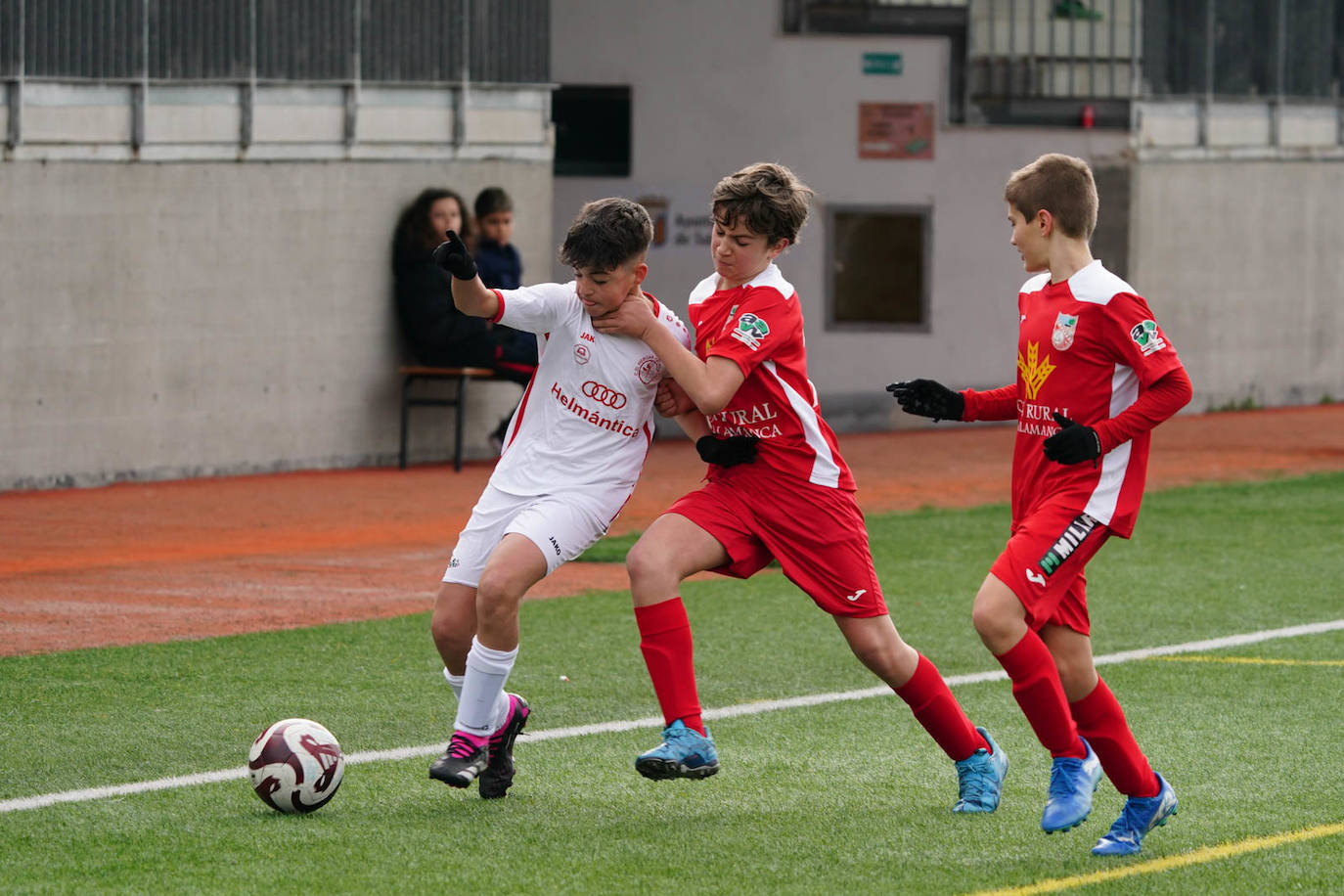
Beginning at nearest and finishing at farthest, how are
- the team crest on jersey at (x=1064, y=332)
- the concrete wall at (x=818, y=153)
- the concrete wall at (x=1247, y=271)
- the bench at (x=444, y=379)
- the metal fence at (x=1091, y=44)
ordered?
the team crest on jersey at (x=1064, y=332) → the bench at (x=444, y=379) → the concrete wall at (x=818, y=153) → the metal fence at (x=1091, y=44) → the concrete wall at (x=1247, y=271)

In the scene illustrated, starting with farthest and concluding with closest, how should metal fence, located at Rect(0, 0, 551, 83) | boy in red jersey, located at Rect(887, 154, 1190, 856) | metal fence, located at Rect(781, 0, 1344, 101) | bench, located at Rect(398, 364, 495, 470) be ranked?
1. metal fence, located at Rect(781, 0, 1344, 101)
2. bench, located at Rect(398, 364, 495, 470)
3. metal fence, located at Rect(0, 0, 551, 83)
4. boy in red jersey, located at Rect(887, 154, 1190, 856)

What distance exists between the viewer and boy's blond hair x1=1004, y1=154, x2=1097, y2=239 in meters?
5.43

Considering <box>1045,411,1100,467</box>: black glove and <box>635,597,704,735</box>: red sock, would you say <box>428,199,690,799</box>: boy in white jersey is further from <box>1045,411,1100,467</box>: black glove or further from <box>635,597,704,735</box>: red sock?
<box>1045,411,1100,467</box>: black glove

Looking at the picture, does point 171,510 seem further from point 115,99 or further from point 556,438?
point 556,438

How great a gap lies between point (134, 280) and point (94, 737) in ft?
29.6

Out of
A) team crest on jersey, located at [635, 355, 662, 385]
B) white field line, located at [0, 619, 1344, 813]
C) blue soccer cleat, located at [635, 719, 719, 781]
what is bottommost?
white field line, located at [0, 619, 1344, 813]

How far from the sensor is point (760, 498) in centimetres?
572

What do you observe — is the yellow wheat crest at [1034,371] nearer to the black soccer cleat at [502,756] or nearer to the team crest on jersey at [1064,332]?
the team crest on jersey at [1064,332]

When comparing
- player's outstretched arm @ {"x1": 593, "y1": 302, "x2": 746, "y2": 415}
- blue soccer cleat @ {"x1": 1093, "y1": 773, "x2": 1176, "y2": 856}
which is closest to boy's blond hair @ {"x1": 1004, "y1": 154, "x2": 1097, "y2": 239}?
player's outstretched arm @ {"x1": 593, "y1": 302, "x2": 746, "y2": 415}

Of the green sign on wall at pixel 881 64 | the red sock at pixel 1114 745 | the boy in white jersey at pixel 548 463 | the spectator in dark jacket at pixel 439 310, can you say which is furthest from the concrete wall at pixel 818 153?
the red sock at pixel 1114 745

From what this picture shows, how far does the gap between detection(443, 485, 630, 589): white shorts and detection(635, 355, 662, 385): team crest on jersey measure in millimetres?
347

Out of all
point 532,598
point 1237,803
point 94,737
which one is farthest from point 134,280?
point 1237,803

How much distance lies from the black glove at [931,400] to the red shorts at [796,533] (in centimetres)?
35

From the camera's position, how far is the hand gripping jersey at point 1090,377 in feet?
17.3
